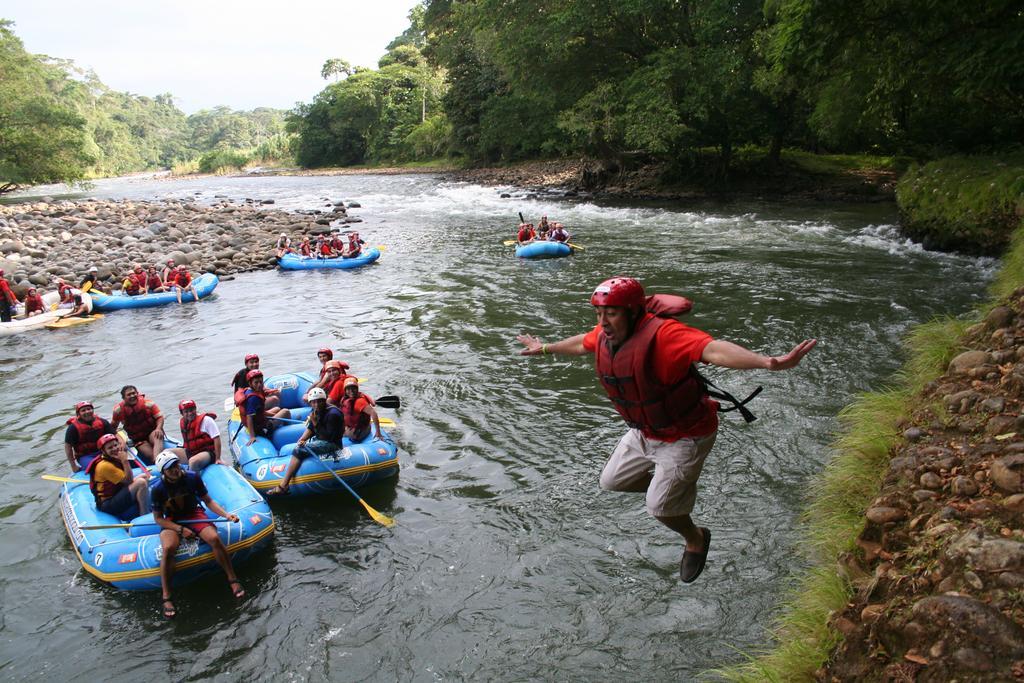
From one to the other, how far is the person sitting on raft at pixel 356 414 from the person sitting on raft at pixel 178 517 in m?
1.81

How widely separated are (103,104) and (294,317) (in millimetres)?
116174

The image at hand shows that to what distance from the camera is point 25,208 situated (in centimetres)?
3158

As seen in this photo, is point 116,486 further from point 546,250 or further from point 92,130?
point 92,130

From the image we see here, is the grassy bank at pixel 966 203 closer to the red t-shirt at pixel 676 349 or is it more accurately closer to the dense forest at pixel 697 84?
Result: the dense forest at pixel 697 84

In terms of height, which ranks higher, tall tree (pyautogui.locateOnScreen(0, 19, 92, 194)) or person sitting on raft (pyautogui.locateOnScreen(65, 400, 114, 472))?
tall tree (pyautogui.locateOnScreen(0, 19, 92, 194))

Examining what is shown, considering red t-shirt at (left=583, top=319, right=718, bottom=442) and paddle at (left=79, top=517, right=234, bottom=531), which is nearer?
red t-shirt at (left=583, top=319, right=718, bottom=442)

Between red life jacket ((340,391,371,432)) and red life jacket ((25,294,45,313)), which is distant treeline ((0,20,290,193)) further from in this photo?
red life jacket ((340,391,371,432))

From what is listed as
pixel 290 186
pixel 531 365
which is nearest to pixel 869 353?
pixel 531 365

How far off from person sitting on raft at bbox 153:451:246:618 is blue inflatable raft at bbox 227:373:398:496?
116cm

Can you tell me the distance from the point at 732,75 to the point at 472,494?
21386mm

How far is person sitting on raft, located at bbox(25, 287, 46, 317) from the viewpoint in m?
14.9

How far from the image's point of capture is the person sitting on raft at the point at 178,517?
6.05m

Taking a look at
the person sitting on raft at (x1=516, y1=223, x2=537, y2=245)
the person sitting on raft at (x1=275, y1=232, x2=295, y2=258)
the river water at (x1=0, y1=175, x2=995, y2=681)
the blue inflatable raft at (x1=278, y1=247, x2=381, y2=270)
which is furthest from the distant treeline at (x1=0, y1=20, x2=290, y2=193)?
the person sitting on raft at (x1=516, y1=223, x2=537, y2=245)

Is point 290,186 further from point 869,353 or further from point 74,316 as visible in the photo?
point 869,353
